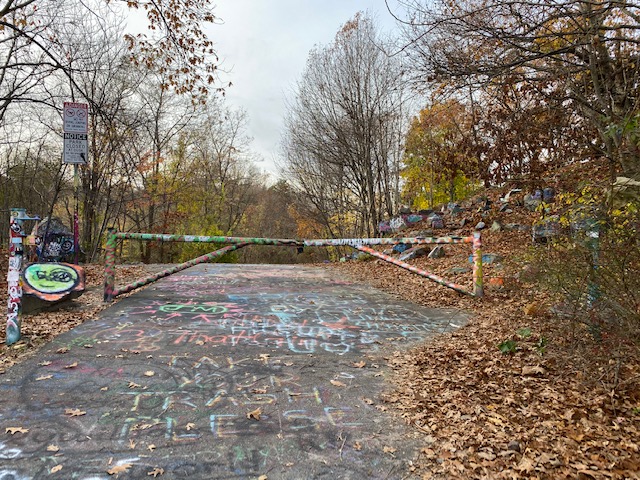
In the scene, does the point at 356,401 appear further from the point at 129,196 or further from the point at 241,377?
the point at 129,196

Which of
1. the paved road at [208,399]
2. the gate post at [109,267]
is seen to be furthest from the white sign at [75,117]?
the paved road at [208,399]

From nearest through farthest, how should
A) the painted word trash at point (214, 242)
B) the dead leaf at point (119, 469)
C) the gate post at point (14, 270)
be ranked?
1. the dead leaf at point (119, 469)
2. the gate post at point (14, 270)
3. the painted word trash at point (214, 242)

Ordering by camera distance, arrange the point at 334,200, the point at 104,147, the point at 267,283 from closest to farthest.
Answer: the point at 267,283
the point at 104,147
the point at 334,200

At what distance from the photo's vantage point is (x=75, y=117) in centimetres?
673

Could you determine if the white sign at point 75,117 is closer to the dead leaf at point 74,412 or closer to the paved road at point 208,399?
the paved road at point 208,399

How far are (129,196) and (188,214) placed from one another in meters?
3.77

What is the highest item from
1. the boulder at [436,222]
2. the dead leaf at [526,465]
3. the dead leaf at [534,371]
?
the boulder at [436,222]

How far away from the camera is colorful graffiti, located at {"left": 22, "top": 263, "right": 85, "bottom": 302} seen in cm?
559

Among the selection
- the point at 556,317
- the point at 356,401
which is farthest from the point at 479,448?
the point at 556,317

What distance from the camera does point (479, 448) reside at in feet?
8.63

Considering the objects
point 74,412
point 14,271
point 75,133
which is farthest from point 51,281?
point 74,412

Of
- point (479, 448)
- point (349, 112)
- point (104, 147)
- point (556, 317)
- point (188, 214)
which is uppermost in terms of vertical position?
point (349, 112)

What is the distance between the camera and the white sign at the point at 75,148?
6734 millimetres

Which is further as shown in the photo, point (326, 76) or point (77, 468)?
point (326, 76)
